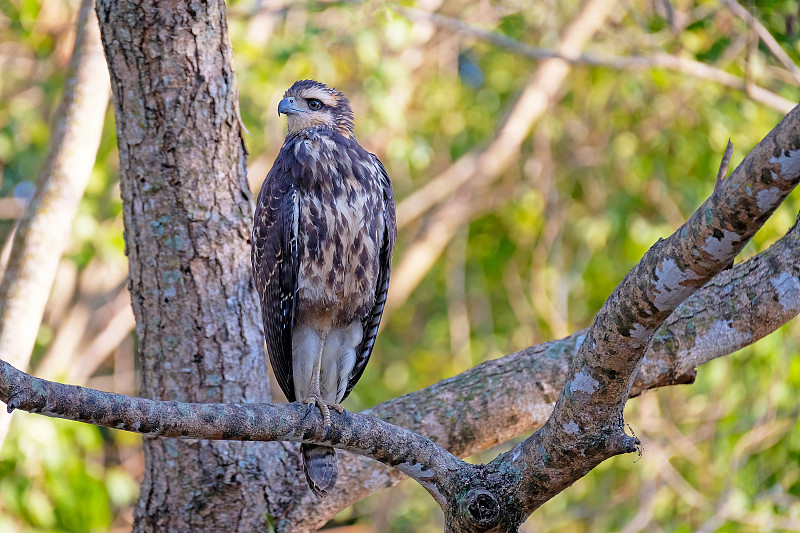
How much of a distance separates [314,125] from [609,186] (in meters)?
5.26

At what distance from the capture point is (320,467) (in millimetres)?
3434

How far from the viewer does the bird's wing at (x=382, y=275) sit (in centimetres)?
394

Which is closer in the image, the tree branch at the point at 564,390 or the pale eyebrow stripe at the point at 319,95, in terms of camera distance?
the tree branch at the point at 564,390

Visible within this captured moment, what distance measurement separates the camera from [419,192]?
26.5 feet

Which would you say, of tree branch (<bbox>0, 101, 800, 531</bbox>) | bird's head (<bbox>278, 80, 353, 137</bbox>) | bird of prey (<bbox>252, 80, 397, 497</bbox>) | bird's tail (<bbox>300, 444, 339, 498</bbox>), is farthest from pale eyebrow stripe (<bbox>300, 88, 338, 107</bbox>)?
bird's tail (<bbox>300, 444, 339, 498</bbox>)

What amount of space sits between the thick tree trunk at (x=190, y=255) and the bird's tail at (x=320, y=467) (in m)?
0.25

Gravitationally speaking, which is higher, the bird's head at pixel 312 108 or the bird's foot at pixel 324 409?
the bird's head at pixel 312 108

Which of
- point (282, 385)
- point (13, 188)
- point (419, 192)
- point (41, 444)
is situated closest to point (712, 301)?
point (282, 385)

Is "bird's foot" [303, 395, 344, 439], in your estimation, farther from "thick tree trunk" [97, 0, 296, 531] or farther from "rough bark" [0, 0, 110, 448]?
"rough bark" [0, 0, 110, 448]

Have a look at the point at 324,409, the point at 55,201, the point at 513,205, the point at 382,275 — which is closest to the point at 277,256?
the point at 382,275

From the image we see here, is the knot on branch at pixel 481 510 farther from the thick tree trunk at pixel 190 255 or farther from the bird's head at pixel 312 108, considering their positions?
the bird's head at pixel 312 108

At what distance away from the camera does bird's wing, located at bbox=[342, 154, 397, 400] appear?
12.9ft

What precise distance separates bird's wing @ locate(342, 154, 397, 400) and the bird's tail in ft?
2.29

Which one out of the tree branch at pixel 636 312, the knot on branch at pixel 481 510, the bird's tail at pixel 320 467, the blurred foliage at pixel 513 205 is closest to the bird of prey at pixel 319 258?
the bird's tail at pixel 320 467
